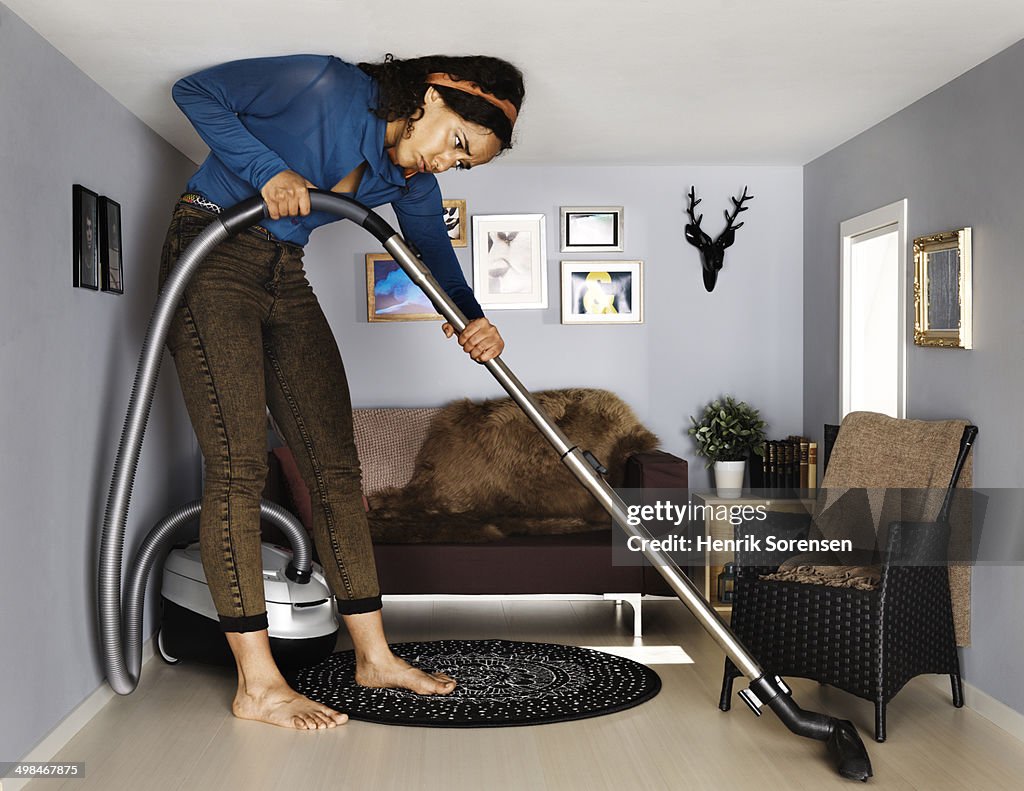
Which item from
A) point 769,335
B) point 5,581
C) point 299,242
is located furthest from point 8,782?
point 769,335

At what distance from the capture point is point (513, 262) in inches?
184

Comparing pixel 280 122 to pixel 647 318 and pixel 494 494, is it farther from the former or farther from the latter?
pixel 647 318

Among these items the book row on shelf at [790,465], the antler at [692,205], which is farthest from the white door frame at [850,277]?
the antler at [692,205]

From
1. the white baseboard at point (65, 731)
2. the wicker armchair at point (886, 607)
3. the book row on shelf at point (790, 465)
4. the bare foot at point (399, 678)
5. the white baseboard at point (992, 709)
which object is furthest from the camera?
the book row on shelf at point (790, 465)

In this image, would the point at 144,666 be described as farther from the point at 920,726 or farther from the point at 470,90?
the point at 920,726

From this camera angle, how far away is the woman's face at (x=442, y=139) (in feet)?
8.82

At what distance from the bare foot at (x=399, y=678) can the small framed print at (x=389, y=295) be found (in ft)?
6.29

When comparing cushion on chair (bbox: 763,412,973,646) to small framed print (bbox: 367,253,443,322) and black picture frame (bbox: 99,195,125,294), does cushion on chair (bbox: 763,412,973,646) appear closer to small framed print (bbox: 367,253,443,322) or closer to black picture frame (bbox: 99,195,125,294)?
small framed print (bbox: 367,253,443,322)

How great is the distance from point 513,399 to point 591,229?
2.13 metres

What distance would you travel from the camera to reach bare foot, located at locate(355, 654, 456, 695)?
9.95 ft

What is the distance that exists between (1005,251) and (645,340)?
1972 millimetres

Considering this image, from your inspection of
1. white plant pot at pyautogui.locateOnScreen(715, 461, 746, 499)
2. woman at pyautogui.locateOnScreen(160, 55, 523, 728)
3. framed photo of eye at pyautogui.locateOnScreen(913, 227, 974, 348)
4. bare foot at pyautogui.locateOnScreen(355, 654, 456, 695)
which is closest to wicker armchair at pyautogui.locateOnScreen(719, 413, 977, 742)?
framed photo of eye at pyautogui.locateOnScreen(913, 227, 974, 348)

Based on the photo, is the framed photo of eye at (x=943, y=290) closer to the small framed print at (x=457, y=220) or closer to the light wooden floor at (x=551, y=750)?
the light wooden floor at (x=551, y=750)

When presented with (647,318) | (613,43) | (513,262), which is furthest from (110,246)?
(647,318)
